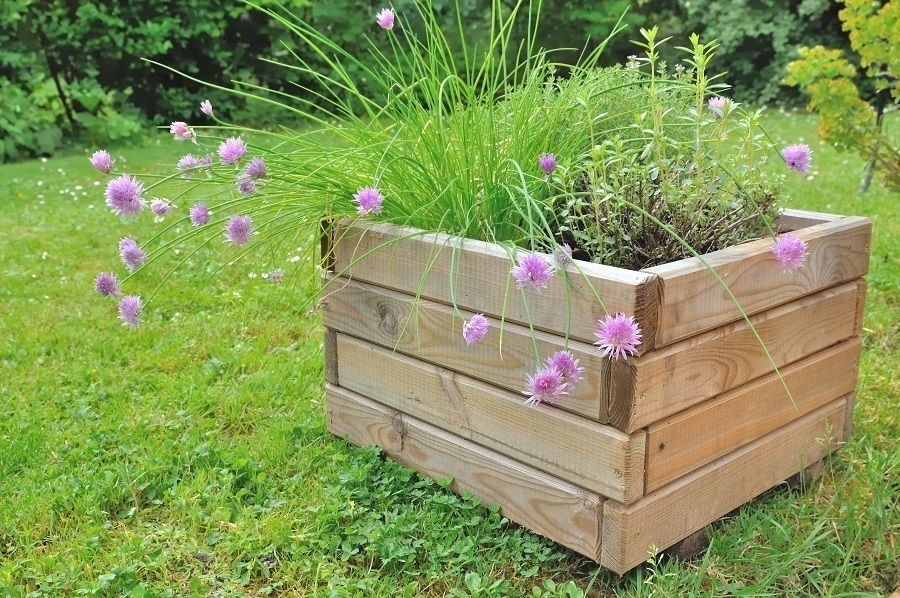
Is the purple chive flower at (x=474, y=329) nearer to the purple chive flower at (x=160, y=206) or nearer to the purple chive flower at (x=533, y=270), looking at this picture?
the purple chive flower at (x=533, y=270)

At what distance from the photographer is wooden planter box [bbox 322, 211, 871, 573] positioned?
5.50 ft

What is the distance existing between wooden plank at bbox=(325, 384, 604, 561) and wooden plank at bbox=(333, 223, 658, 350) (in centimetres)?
34

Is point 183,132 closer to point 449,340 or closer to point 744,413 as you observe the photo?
point 449,340

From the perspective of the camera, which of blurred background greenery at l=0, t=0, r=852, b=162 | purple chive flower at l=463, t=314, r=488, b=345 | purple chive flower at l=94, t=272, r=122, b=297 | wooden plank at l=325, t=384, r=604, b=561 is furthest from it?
blurred background greenery at l=0, t=0, r=852, b=162

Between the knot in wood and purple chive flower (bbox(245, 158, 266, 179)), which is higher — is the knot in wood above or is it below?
below

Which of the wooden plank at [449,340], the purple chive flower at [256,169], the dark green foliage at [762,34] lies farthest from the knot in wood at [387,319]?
the dark green foliage at [762,34]

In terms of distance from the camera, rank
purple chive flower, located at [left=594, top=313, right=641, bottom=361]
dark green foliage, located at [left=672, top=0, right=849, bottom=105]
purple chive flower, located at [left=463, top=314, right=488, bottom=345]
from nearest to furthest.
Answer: purple chive flower, located at [left=594, top=313, right=641, bottom=361], purple chive flower, located at [left=463, top=314, right=488, bottom=345], dark green foliage, located at [left=672, top=0, right=849, bottom=105]

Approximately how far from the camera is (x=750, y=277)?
1830mm

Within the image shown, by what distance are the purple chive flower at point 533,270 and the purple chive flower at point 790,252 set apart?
0.55 meters

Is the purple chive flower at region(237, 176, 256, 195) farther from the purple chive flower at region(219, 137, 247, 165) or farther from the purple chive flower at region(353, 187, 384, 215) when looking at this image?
the purple chive flower at region(353, 187, 384, 215)

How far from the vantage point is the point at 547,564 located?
189cm

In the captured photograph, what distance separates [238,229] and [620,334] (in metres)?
0.87

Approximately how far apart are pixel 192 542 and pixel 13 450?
72 centimetres

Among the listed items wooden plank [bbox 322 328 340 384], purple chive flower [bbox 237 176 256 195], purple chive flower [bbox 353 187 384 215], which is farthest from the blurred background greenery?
purple chive flower [bbox 353 187 384 215]
